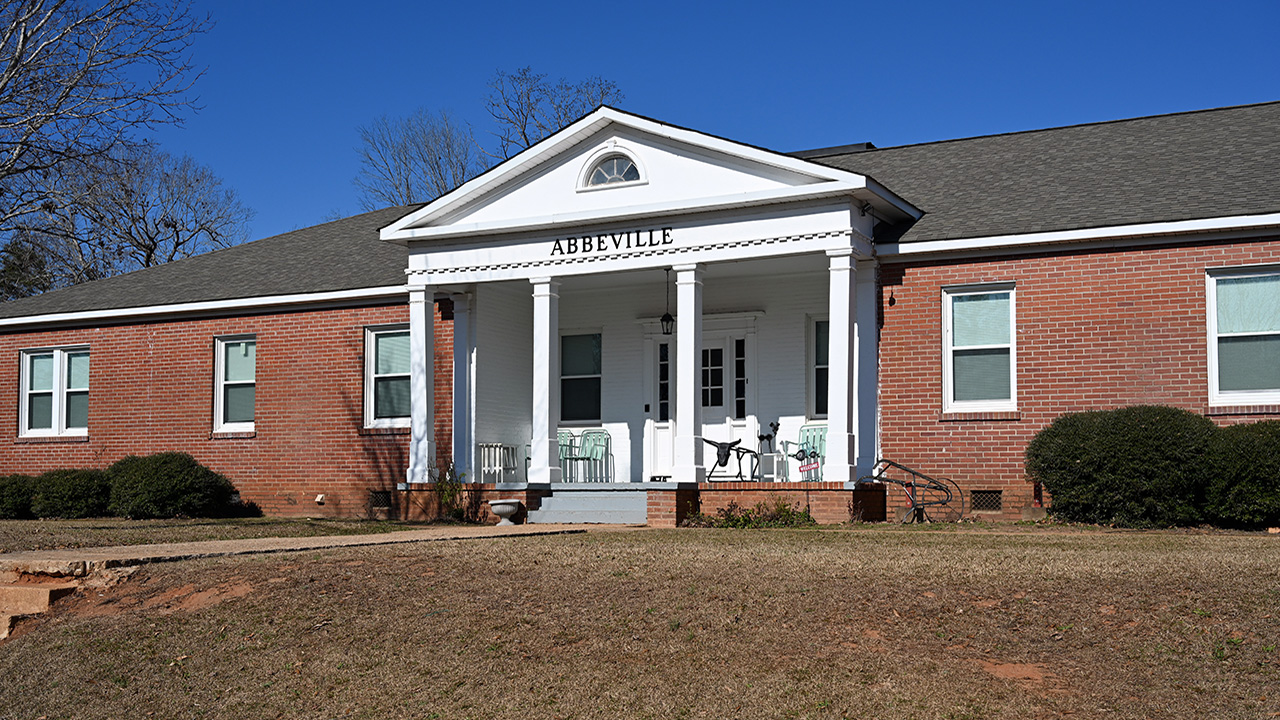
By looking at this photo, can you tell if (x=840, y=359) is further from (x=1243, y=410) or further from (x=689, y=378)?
(x=1243, y=410)

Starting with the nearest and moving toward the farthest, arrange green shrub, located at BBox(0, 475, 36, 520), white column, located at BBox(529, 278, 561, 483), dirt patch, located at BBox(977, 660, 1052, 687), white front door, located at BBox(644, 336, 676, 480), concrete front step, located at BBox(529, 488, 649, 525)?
dirt patch, located at BBox(977, 660, 1052, 687) < concrete front step, located at BBox(529, 488, 649, 525) < white column, located at BBox(529, 278, 561, 483) < white front door, located at BBox(644, 336, 676, 480) < green shrub, located at BBox(0, 475, 36, 520)

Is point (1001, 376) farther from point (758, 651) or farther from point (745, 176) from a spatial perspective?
point (758, 651)

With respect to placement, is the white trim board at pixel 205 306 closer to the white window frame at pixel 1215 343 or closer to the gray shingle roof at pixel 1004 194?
the gray shingle roof at pixel 1004 194

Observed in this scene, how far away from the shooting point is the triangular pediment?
53.6 ft

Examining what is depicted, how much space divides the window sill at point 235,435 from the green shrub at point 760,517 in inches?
356

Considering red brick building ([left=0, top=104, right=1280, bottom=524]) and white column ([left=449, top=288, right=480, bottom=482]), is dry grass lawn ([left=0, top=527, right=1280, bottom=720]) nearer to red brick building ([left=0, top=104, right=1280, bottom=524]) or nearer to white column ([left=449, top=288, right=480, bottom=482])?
red brick building ([left=0, top=104, right=1280, bottom=524])

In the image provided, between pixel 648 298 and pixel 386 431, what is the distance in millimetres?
4807

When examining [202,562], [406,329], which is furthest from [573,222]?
[202,562]

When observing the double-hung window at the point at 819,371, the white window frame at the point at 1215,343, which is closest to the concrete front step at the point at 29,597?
the double-hung window at the point at 819,371

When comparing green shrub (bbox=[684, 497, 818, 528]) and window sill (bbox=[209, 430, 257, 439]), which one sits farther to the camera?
window sill (bbox=[209, 430, 257, 439])

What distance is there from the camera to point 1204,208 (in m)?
15.4

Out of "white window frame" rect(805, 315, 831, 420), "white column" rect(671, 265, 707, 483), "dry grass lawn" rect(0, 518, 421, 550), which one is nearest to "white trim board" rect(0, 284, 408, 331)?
"dry grass lawn" rect(0, 518, 421, 550)

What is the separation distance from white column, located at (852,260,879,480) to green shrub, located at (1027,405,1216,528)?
253cm

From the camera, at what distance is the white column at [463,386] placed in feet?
63.7
